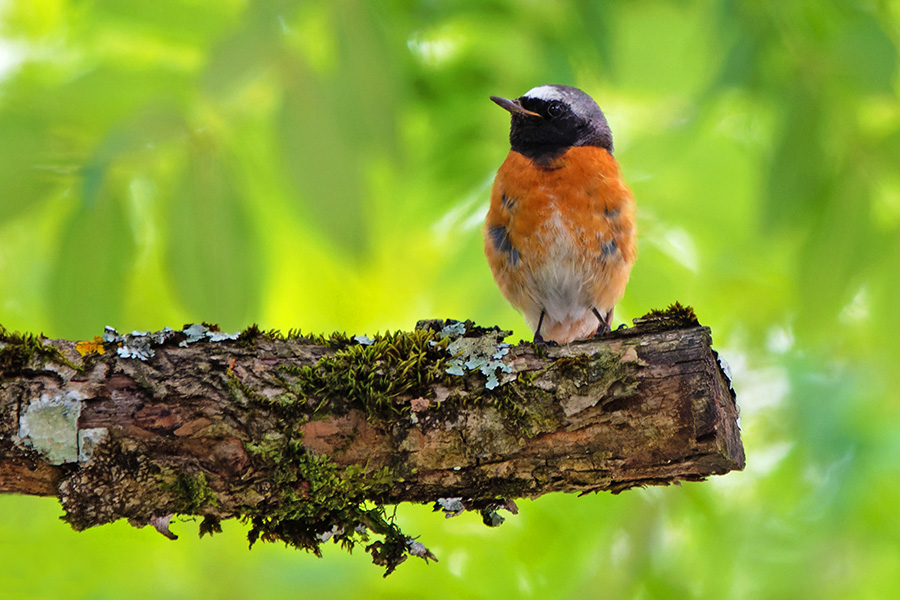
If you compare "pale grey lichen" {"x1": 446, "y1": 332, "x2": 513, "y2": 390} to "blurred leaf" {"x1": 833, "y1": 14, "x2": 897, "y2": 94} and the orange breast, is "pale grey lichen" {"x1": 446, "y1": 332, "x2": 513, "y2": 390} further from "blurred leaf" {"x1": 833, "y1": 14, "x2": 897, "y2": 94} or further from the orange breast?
"blurred leaf" {"x1": 833, "y1": 14, "x2": 897, "y2": 94}

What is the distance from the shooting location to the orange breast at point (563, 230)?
429 cm

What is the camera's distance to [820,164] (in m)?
3.41

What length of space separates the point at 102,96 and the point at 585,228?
244cm

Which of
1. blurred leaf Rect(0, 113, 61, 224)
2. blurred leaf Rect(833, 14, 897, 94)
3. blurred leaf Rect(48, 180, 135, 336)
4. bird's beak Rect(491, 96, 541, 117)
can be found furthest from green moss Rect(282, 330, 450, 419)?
blurred leaf Rect(833, 14, 897, 94)

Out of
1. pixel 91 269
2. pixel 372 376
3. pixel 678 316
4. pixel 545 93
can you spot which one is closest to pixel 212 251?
pixel 91 269

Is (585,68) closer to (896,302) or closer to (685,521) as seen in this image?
(896,302)

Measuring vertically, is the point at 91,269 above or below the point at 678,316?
above

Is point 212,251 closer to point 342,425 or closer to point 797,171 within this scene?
point 342,425

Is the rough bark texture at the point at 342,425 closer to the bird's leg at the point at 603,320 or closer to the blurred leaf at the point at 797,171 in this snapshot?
the blurred leaf at the point at 797,171

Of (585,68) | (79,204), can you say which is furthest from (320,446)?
(585,68)

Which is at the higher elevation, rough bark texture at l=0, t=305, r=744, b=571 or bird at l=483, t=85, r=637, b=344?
bird at l=483, t=85, r=637, b=344

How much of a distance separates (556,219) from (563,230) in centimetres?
7

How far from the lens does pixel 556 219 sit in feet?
14.1

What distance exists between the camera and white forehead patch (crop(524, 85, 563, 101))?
15.1 ft
